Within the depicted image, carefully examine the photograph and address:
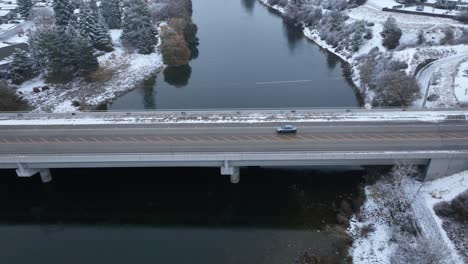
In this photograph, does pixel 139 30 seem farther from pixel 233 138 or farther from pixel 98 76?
pixel 233 138

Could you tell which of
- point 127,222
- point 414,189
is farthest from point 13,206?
point 414,189

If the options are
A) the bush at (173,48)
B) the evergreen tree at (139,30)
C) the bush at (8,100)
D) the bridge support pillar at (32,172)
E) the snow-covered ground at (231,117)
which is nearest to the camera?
the bridge support pillar at (32,172)

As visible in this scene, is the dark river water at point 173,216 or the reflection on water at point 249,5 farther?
the reflection on water at point 249,5

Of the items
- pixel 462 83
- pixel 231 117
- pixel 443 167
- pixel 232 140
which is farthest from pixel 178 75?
pixel 443 167

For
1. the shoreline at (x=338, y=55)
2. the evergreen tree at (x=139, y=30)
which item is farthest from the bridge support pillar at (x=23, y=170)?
the shoreline at (x=338, y=55)

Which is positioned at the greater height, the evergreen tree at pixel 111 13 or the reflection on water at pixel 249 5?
the evergreen tree at pixel 111 13

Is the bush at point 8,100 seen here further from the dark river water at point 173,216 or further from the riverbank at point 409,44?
the riverbank at point 409,44

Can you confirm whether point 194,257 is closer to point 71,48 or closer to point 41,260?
point 41,260
